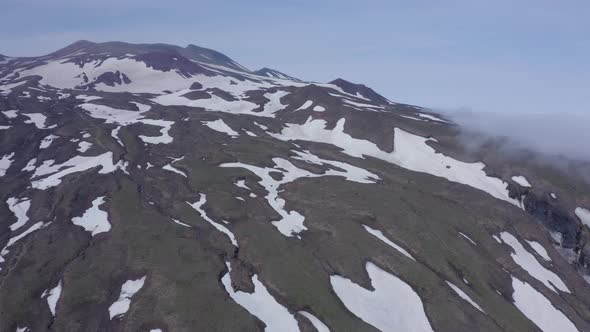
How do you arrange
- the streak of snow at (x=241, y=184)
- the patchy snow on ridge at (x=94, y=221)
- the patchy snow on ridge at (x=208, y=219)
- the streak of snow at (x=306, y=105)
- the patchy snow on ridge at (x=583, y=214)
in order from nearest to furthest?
the patchy snow on ridge at (x=208, y=219), the patchy snow on ridge at (x=94, y=221), the streak of snow at (x=241, y=184), the patchy snow on ridge at (x=583, y=214), the streak of snow at (x=306, y=105)

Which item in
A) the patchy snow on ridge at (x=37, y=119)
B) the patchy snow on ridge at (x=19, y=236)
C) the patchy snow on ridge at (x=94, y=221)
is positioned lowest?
the patchy snow on ridge at (x=37, y=119)

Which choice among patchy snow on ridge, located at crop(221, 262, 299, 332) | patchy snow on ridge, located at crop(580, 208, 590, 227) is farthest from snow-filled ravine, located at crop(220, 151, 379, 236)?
patchy snow on ridge, located at crop(580, 208, 590, 227)

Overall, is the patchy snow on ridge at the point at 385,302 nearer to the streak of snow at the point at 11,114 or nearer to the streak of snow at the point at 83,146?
the streak of snow at the point at 83,146

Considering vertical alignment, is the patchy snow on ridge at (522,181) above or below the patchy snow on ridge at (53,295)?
above

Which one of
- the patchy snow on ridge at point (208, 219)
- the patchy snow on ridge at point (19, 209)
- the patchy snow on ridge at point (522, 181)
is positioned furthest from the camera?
the patchy snow on ridge at point (522, 181)

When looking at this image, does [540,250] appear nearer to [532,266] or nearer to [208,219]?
[532,266]

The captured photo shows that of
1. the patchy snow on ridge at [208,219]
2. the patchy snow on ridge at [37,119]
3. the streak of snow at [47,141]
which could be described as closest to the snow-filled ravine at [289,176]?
the patchy snow on ridge at [208,219]

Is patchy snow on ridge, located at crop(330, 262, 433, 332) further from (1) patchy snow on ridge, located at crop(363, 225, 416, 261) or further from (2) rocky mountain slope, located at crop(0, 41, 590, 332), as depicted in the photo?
(1) patchy snow on ridge, located at crop(363, 225, 416, 261)
